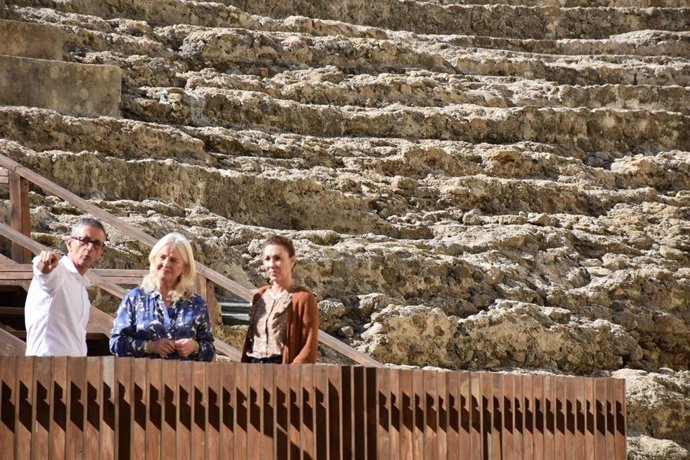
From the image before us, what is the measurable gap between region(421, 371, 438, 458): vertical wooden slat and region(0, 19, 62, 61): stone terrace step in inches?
307

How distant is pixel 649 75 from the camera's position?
18047mm

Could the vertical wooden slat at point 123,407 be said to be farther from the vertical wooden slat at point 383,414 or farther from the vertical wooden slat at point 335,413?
the vertical wooden slat at point 383,414

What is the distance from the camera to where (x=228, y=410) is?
6422mm

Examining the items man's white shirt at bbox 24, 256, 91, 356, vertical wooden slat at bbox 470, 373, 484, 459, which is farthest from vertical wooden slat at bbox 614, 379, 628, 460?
man's white shirt at bbox 24, 256, 91, 356

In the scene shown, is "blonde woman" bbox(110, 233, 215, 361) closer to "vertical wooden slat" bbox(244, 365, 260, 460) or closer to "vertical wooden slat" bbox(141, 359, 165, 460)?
"vertical wooden slat" bbox(244, 365, 260, 460)

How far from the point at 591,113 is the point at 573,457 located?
8740 mm

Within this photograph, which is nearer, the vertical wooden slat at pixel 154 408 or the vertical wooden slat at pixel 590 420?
the vertical wooden slat at pixel 154 408

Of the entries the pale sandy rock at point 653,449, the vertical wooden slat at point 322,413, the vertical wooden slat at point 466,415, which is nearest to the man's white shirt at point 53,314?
the vertical wooden slat at point 322,413

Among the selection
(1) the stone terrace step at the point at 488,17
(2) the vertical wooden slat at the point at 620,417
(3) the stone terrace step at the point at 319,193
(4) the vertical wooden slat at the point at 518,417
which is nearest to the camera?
(4) the vertical wooden slat at the point at 518,417

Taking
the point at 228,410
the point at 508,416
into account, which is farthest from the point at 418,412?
the point at 228,410

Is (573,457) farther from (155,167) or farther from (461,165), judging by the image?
(461,165)

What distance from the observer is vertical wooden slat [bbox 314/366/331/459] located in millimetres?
→ 6660

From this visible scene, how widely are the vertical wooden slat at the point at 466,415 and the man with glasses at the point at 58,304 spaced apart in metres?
1.85

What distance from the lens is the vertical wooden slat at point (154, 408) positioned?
6141 millimetres
